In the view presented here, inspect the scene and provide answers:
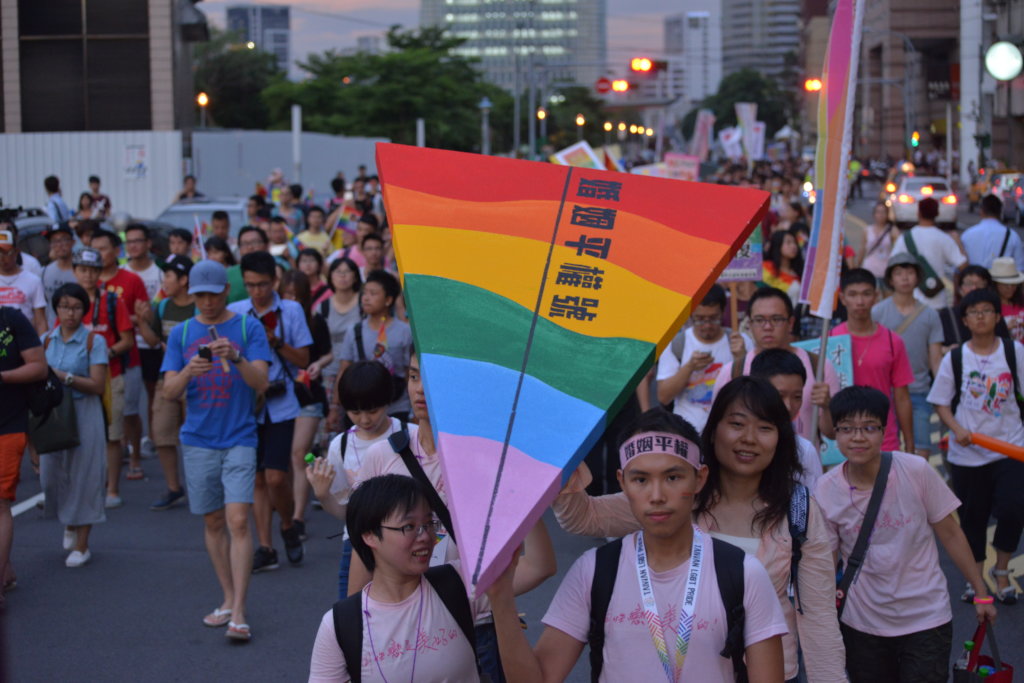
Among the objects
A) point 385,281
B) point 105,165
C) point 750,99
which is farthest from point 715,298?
point 750,99

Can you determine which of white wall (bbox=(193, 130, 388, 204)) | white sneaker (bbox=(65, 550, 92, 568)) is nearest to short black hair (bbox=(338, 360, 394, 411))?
white sneaker (bbox=(65, 550, 92, 568))

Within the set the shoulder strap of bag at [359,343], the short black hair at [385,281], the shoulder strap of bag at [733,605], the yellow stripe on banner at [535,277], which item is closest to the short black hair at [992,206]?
the short black hair at [385,281]

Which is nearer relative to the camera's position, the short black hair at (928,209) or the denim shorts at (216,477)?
the denim shorts at (216,477)

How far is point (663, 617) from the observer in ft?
9.64

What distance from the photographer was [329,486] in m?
4.38

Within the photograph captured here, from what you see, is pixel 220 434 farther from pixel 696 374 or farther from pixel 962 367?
pixel 962 367

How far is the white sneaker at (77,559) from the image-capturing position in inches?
313

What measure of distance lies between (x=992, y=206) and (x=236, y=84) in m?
74.5

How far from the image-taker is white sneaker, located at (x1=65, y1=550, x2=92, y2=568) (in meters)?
7.95

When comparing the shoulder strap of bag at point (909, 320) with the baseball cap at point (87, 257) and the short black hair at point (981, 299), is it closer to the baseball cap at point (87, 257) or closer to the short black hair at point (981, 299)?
the short black hair at point (981, 299)

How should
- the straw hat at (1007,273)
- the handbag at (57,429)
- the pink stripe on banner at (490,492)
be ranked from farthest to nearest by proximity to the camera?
1. the straw hat at (1007,273)
2. the handbag at (57,429)
3. the pink stripe on banner at (490,492)

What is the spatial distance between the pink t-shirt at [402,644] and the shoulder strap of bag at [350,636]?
0.03ft

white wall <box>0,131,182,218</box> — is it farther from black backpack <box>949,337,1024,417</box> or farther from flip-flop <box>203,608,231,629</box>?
black backpack <box>949,337,1024,417</box>

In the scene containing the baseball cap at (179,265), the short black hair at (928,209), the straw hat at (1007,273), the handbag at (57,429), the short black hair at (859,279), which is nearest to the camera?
the short black hair at (859,279)
